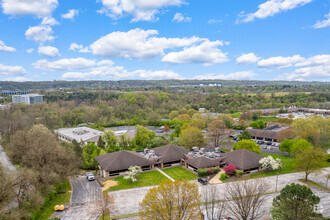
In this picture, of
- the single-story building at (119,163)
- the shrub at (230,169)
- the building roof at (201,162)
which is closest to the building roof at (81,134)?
the single-story building at (119,163)

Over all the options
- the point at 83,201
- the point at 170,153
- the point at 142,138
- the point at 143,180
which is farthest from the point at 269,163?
the point at 83,201

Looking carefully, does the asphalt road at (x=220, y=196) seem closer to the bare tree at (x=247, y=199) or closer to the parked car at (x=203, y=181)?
the parked car at (x=203, y=181)

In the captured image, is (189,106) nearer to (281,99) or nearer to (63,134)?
(281,99)

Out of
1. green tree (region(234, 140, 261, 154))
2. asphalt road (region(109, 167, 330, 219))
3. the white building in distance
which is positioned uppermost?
green tree (region(234, 140, 261, 154))

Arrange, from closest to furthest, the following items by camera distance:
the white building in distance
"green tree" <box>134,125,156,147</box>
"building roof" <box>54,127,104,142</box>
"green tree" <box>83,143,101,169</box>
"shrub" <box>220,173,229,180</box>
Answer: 1. "shrub" <box>220,173,229,180</box>
2. "green tree" <box>83,143,101,169</box>
3. "green tree" <box>134,125,156,147</box>
4. "building roof" <box>54,127,104,142</box>
5. the white building in distance

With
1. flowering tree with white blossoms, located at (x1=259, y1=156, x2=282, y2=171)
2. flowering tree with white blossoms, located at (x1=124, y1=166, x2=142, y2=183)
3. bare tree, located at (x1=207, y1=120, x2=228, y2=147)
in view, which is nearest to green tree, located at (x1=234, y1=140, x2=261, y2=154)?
flowering tree with white blossoms, located at (x1=259, y1=156, x2=282, y2=171)

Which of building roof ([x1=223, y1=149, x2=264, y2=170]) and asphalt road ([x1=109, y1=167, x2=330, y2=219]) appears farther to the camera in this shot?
building roof ([x1=223, y1=149, x2=264, y2=170])

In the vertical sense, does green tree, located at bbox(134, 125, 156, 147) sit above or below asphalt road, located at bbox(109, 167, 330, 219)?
above

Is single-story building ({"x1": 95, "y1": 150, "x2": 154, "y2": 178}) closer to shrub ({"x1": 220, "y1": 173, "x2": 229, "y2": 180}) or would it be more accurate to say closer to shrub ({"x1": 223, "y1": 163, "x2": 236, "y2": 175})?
shrub ({"x1": 220, "y1": 173, "x2": 229, "y2": 180})
